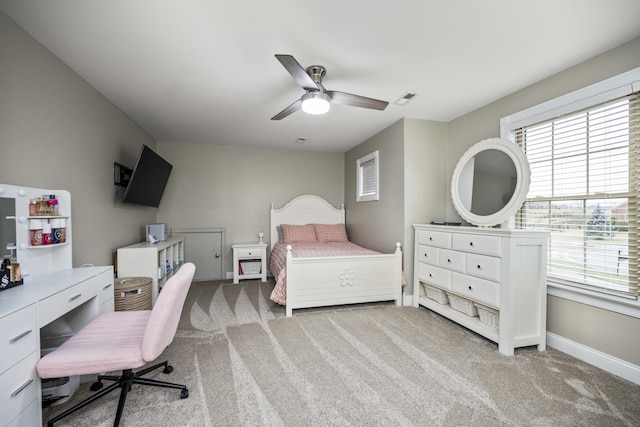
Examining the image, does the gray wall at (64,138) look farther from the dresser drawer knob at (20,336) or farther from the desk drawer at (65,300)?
the dresser drawer knob at (20,336)

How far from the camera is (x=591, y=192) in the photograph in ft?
7.04

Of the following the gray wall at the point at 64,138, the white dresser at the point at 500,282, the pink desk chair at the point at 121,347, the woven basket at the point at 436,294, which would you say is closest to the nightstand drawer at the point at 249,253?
the gray wall at the point at 64,138

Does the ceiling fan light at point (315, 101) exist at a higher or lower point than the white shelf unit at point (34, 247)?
higher

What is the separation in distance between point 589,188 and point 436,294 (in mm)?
1693

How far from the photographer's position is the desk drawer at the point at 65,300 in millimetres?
1364

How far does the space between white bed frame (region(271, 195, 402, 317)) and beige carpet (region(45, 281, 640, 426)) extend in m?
0.41

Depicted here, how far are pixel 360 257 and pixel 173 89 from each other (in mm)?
2669

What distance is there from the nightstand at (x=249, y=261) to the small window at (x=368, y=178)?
190 cm

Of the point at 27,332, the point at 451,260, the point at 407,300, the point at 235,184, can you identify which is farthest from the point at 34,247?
the point at 407,300

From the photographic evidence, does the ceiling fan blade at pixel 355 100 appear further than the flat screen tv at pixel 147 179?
No

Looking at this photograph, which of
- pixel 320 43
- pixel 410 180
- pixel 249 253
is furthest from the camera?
pixel 249 253

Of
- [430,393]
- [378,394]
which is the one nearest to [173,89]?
[378,394]

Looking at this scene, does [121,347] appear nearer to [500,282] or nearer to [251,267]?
[500,282]

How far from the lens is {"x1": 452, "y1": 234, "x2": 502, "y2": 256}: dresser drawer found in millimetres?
2330
